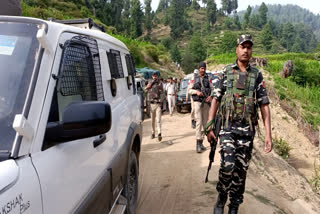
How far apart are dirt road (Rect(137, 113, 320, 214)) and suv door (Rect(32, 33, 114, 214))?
193 centimetres

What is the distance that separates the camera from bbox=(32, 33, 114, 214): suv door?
1.37 m

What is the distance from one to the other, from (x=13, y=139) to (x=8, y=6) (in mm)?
3078

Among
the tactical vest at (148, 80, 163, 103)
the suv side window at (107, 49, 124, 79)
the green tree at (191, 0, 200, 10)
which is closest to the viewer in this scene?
the suv side window at (107, 49, 124, 79)

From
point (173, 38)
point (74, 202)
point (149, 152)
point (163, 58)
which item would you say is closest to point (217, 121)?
point (74, 202)

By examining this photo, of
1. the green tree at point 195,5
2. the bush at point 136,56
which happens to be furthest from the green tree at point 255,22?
the bush at point 136,56

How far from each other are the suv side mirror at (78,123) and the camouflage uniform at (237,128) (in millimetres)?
2016

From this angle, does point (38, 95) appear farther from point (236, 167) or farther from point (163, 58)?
point (163, 58)

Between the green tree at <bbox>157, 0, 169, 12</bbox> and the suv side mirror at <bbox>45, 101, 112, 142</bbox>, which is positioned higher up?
the green tree at <bbox>157, 0, 169, 12</bbox>

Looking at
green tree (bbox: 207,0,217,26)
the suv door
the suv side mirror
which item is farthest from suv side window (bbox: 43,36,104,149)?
green tree (bbox: 207,0,217,26)

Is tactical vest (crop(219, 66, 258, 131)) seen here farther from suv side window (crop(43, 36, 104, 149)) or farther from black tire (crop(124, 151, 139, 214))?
suv side window (crop(43, 36, 104, 149))

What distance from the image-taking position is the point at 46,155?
1369mm

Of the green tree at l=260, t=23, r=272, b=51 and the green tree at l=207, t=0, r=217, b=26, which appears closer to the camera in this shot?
the green tree at l=260, t=23, r=272, b=51

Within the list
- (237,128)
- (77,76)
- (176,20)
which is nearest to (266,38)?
(176,20)

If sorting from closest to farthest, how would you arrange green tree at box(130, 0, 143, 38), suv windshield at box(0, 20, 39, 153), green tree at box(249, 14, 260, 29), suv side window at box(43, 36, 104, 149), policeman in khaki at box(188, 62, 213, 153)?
suv windshield at box(0, 20, 39, 153)
suv side window at box(43, 36, 104, 149)
policeman in khaki at box(188, 62, 213, 153)
green tree at box(130, 0, 143, 38)
green tree at box(249, 14, 260, 29)
